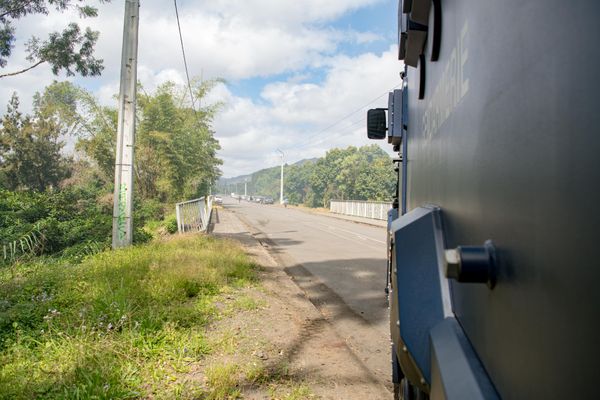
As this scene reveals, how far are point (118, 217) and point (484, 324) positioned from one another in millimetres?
8543

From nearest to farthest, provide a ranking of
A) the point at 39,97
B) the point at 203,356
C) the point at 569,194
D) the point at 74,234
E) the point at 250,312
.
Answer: the point at 569,194 < the point at 203,356 < the point at 250,312 < the point at 74,234 < the point at 39,97

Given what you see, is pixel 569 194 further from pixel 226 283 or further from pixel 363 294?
pixel 363 294

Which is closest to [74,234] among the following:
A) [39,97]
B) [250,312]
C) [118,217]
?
[118,217]

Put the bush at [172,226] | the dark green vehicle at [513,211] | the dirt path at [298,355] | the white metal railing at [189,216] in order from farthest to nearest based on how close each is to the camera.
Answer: the bush at [172,226], the white metal railing at [189,216], the dirt path at [298,355], the dark green vehicle at [513,211]

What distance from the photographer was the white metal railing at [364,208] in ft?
91.0

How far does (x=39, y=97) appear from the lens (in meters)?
32.4

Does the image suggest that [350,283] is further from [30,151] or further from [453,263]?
[30,151]

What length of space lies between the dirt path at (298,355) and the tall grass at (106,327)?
45 cm

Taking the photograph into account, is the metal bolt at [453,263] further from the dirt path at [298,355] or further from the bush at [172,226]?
the bush at [172,226]

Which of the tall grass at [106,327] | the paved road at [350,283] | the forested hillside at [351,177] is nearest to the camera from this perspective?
the tall grass at [106,327]

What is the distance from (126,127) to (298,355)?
6.20m

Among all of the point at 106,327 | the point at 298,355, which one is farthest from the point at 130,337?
the point at 298,355

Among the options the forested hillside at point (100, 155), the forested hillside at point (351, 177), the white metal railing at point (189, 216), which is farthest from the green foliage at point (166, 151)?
the forested hillside at point (351, 177)

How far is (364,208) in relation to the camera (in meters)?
31.7
